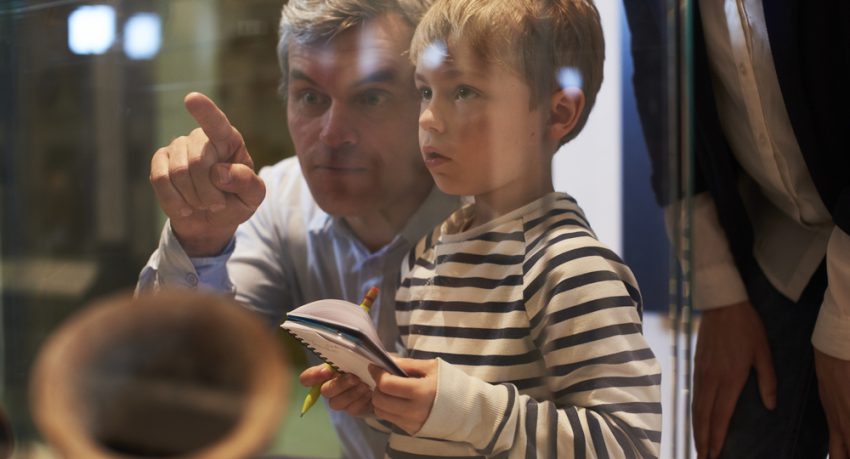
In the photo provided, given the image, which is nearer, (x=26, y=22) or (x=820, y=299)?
(x=26, y=22)

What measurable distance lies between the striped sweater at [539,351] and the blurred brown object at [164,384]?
0.33 m

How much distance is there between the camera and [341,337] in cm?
77

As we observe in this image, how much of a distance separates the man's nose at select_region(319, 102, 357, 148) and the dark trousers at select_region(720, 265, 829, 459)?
28.6 inches

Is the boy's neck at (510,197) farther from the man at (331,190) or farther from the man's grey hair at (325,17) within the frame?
the man's grey hair at (325,17)

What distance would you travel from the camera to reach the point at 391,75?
0.88 meters

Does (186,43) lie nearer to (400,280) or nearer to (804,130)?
(400,280)

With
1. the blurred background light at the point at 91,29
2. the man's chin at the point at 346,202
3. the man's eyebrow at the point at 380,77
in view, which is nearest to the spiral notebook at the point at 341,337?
the man's chin at the point at 346,202

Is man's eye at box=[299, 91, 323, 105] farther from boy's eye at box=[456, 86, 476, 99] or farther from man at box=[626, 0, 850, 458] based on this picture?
man at box=[626, 0, 850, 458]

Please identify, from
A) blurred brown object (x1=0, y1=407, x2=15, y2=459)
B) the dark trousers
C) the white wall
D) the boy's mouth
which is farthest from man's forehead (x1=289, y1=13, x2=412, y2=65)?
the dark trousers

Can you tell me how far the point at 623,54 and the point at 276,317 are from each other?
0.47 m

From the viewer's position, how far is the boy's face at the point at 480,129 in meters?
0.85

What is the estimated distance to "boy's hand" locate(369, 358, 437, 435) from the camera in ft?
2.62

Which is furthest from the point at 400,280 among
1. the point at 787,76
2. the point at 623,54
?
the point at 787,76

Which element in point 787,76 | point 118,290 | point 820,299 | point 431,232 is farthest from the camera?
point 820,299
